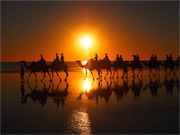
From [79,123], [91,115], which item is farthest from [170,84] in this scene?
[79,123]

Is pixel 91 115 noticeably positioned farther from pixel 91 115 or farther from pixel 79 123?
pixel 79 123

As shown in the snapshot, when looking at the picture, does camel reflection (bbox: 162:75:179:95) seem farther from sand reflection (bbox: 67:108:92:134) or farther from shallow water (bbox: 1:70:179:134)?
sand reflection (bbox: 67:108:92:134)

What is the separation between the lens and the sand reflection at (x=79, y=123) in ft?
26.5

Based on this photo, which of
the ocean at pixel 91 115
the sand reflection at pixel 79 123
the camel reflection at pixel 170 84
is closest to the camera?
the sand reflection at pixel 79 123

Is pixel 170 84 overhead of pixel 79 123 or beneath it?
overhead

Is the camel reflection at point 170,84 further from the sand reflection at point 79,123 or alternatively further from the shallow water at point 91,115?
the sand reflection at point 79,123

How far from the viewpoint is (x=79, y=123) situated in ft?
29.2

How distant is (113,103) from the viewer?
12820mm

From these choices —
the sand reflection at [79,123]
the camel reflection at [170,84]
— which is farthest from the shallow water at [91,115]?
the camel reflection at [170,84]

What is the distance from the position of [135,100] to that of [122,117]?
157 inches

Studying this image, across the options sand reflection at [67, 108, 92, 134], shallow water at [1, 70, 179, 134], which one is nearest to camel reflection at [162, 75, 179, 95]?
shallow water at [1, 70, 179, 134]

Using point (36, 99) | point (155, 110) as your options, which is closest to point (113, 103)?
point (155, 110)

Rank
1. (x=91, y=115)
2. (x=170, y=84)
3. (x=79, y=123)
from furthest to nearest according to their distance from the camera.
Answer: (x=170, y=84)
(x=91, y=115)
(x=79, y=123)

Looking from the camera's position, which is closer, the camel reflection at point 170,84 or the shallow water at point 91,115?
the shallow water at point 91,115
